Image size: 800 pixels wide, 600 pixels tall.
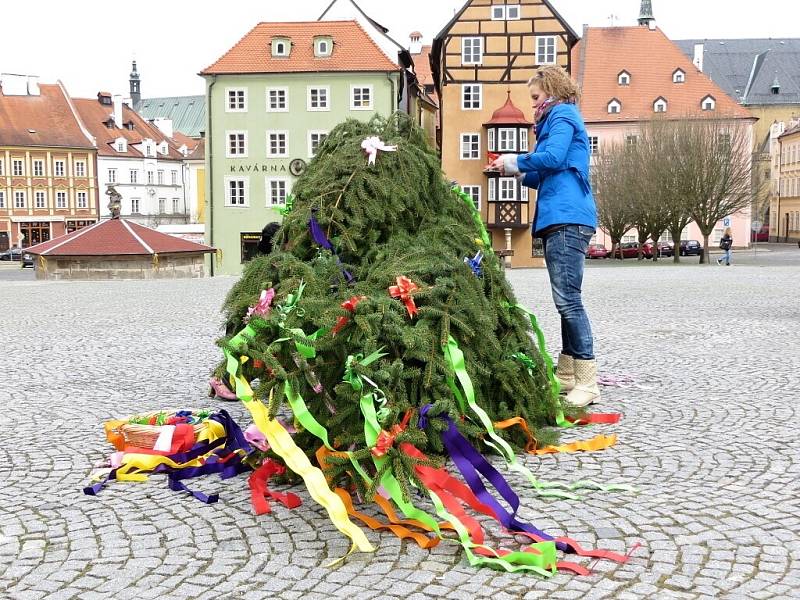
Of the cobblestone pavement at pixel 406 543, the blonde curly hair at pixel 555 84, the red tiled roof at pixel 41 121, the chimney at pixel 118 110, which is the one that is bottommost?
the cobblestone pavement at pixel 406 543

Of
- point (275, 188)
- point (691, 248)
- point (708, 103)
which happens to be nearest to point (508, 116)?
point (275, 188)

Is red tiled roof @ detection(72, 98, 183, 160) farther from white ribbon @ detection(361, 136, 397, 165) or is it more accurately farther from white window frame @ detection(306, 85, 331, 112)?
white ribbon @ detection(361, 136, 397, 165)

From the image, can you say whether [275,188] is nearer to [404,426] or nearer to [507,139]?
[507,139]

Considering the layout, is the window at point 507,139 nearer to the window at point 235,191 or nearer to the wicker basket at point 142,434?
the window at point 235,191

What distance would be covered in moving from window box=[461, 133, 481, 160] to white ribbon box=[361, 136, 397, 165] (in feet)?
139

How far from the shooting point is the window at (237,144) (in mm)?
46562

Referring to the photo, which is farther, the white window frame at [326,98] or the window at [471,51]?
the window at [471,51]

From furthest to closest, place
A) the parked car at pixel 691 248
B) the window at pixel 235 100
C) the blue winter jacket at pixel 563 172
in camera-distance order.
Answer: the parked car at pixel 691 248 < the window at pixel 235 100 < the blue winter jacket at pixel 563 172

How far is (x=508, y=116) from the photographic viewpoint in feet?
149

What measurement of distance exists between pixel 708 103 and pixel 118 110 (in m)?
47.3

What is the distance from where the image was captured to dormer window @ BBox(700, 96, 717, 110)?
60281 millimetres

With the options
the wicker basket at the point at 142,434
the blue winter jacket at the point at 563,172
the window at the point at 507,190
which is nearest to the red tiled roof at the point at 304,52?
the window at the point at 507,190

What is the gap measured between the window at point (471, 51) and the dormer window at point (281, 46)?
8.73 metres

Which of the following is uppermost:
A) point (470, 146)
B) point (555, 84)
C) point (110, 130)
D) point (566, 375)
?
point (110, 130)
